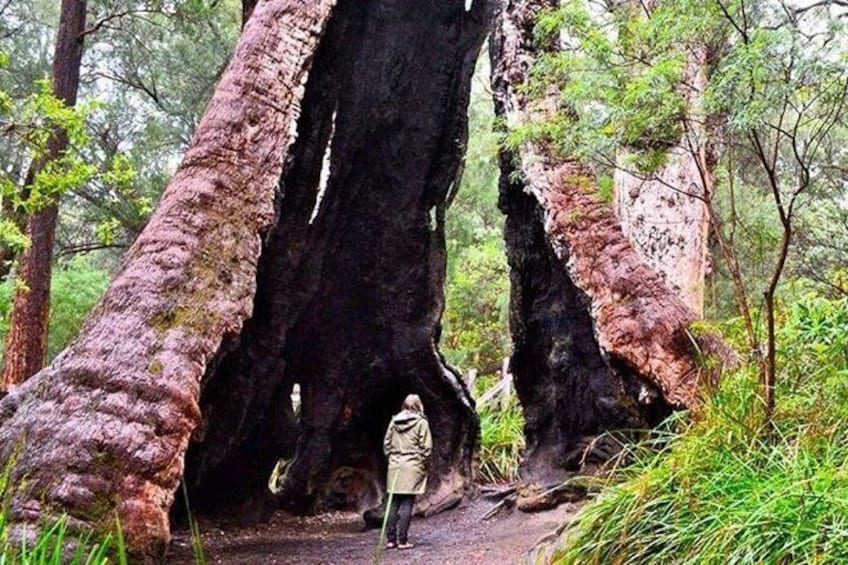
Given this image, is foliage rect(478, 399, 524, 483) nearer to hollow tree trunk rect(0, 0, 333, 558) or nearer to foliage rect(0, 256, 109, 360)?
foliage rect(0, 256, 109, 360)

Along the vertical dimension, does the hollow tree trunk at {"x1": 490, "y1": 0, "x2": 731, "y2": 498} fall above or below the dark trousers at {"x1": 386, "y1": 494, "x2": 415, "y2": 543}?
above

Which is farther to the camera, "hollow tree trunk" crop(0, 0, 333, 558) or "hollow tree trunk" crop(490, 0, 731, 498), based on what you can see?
"hollow tree trunk" crop(490, 0, 731, 498)

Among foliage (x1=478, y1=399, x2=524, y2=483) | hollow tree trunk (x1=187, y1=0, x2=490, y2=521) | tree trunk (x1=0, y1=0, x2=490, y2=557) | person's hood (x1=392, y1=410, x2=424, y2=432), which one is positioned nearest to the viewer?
tree trunk (x1=0, y1=0, x2=490, y2=557)

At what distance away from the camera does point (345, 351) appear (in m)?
9.10

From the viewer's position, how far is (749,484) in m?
3.71

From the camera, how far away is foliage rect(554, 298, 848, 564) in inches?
125

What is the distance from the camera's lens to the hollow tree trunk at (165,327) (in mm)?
3539

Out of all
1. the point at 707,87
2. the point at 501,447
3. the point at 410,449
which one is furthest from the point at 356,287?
the point at 707,87

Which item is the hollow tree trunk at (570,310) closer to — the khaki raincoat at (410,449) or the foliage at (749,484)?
the foliage at (749,484)

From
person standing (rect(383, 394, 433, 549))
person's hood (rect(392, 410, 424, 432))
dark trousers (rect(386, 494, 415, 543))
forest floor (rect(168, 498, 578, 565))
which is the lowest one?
forest floor (rect(168, 498, 578, 565))

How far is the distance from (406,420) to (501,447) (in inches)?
203

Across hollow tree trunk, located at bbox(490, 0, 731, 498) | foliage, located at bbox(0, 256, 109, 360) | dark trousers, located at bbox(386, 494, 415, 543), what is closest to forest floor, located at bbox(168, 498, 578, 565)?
dark trousers, located at bbox(386, 494, 415, 543)

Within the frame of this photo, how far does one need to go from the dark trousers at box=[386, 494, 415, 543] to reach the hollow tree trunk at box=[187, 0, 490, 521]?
5.94ft

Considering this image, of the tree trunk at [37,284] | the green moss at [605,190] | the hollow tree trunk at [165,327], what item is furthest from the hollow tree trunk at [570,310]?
the tree trunk at [37,284]
